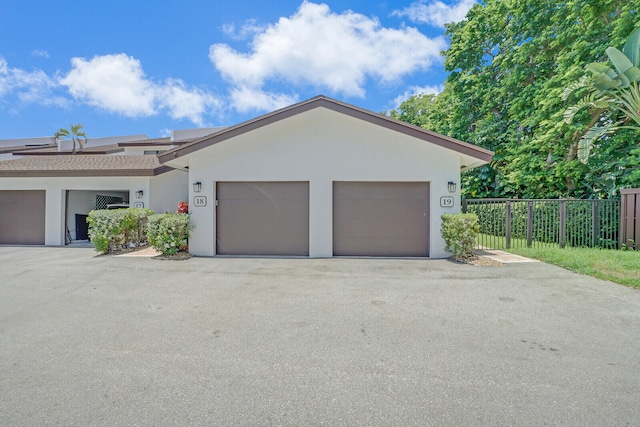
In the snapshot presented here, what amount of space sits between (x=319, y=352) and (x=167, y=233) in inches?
255

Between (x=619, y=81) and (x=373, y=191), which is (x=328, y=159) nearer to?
(x=373, y=191)

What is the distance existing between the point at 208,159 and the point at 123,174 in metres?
4.17

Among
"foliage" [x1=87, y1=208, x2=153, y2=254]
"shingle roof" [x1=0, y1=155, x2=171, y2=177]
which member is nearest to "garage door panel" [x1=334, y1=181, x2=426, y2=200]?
"foliage" [x1=87, y1=208, x2=153, y2=254]

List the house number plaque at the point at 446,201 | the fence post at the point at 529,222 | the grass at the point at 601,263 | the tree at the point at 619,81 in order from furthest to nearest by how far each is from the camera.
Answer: the fence post at the point at 529,222 → the house number plaque at the point at 446,201 → the tree at the point at 619,81 → the grass at the point at 601,263

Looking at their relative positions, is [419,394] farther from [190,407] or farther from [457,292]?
[457,292]

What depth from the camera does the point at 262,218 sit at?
8570 mm

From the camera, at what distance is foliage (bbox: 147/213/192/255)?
7926 millimetres

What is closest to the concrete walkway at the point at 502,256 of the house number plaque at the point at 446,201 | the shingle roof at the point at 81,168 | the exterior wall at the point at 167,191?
the house number plaque at the point at 446,201

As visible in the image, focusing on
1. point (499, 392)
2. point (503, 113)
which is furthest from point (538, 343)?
point (503, 113)

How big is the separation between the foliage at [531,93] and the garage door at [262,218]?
10.2 metres

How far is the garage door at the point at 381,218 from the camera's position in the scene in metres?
8.38

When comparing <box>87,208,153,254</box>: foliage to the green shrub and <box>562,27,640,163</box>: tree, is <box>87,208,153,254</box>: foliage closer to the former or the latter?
the green shrub

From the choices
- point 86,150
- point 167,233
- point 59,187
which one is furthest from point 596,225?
point 86,150

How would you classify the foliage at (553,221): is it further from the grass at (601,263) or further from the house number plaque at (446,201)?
the house number plaque at (446,201)
